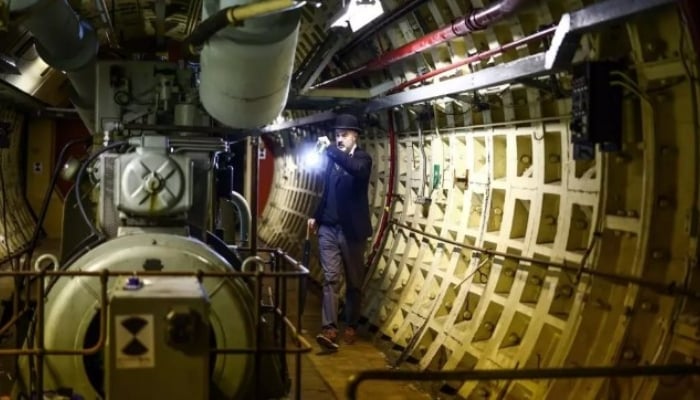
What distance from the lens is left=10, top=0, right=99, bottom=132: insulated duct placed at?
4.40 m

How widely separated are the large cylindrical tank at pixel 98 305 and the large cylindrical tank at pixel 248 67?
3.00ft

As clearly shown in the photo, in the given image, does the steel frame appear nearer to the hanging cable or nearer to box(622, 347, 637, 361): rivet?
box(622, 347, 637, 361): rivet

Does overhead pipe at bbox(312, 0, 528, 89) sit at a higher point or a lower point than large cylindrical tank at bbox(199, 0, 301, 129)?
higher

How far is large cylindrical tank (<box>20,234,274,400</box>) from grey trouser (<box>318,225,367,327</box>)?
10.7 ft

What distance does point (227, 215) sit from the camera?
6770 mm

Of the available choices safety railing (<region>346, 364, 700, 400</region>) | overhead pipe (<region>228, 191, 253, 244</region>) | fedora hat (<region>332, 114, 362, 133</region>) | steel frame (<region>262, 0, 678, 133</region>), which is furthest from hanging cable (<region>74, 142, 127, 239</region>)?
fedora hat (<region>332, 114, 362, 133</region>)

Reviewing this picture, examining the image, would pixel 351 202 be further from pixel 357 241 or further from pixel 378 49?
Result: pixel 378 49

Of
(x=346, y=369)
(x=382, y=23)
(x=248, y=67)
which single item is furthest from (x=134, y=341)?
(x=382, y=23)

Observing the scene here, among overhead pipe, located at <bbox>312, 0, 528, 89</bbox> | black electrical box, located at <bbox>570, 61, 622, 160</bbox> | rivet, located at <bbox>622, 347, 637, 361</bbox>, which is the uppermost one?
Answer: overhead pipe, located at <bbox>312, 0, 528, 89</bbox>

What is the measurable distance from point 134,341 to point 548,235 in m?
3.36

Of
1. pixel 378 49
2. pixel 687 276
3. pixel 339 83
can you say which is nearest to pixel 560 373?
pixel 687 276

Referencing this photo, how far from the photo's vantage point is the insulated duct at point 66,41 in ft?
14.4

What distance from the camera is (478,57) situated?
549 cm

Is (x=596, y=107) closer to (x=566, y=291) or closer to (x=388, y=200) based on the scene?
(x=566, y=291)
